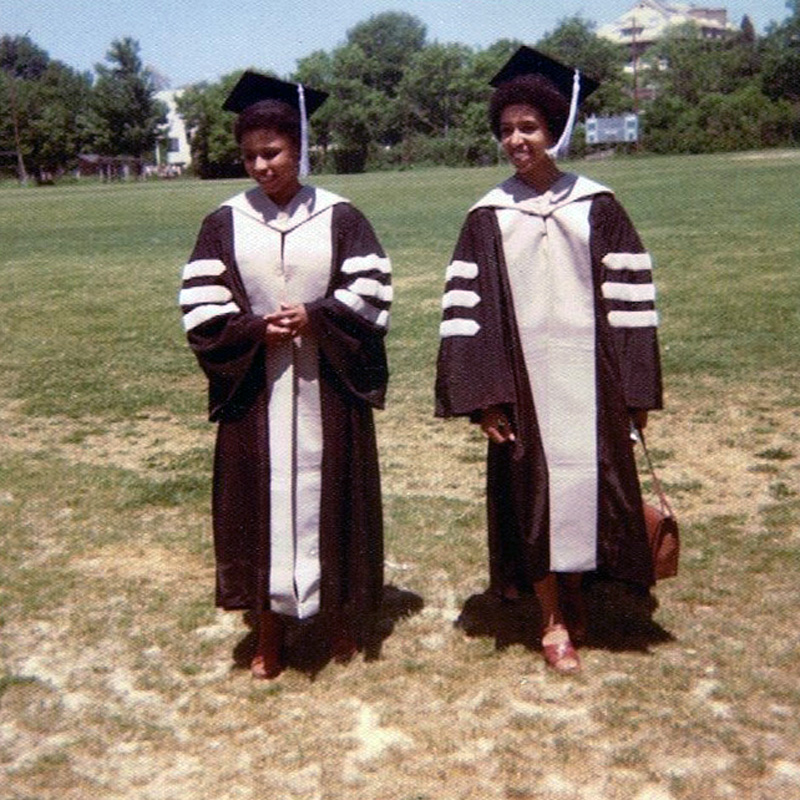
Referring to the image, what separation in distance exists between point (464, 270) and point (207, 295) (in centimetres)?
98

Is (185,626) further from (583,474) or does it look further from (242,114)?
(242,114)

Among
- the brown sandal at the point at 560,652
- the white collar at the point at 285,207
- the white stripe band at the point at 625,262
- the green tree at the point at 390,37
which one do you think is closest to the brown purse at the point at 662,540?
the brown sandal at the point at 560,652

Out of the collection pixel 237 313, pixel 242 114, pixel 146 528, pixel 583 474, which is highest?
pixel 242 114

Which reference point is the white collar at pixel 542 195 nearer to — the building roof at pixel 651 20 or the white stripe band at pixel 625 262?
the white stripe band at pixel 625 262

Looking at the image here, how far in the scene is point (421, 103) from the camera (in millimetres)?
103375

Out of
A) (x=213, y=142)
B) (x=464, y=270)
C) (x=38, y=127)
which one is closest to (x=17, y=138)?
(x=38, y=127)

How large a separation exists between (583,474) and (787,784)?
131 centimetres

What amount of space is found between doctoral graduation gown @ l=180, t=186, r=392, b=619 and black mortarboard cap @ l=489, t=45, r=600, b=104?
798 mm

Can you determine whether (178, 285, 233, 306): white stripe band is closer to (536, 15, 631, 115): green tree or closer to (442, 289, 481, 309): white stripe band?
(442, 289, 481, 309): white stripe band

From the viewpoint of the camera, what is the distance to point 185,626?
196 inches

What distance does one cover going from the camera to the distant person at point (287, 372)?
166 inches

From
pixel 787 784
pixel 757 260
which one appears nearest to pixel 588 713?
pixel 787 784

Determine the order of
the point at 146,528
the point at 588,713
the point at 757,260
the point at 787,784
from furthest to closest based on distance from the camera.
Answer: the point at 757,260 → the point at 146,528 → the point at 588,713 → the point at 787,784

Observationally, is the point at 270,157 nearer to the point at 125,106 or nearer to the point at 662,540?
the point at 662,540
